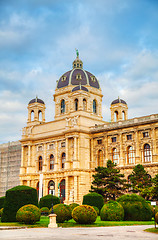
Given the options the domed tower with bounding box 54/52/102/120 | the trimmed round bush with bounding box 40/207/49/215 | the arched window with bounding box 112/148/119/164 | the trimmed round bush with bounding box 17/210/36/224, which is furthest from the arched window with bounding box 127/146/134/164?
the trimmed round bush with bounding box 17/210/36/224

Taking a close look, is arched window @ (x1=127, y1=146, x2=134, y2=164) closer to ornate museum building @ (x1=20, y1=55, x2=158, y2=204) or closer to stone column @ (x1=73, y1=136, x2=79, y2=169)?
ornate museum building @ (x1=20, y1=55, x2=158, y2=204)

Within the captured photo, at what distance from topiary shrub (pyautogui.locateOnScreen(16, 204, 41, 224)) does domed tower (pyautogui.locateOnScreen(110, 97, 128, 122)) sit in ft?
126

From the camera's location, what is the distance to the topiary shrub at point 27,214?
24219mm

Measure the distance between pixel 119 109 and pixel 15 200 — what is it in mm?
38093

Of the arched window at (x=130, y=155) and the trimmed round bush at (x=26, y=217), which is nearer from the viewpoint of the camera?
the trimmed round bush at (x=26, y=217)

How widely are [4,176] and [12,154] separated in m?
5.27

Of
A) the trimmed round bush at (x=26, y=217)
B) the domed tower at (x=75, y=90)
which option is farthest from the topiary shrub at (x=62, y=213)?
the domed tower at (x=75, y=90)

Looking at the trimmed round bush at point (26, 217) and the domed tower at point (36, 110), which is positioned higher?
the domed tower at point (36, 110)

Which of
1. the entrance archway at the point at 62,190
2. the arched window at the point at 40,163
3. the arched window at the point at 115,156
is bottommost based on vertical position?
the entrance archway at the point at 62,190

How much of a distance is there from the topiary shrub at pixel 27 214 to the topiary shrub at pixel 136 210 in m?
8.13

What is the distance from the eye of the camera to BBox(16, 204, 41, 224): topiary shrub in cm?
2422

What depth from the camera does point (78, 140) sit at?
5409 centimetres

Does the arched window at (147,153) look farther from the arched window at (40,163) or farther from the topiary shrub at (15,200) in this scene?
the topiary shrub at (15,200)

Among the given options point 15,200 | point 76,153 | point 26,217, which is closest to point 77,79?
point 76,153
